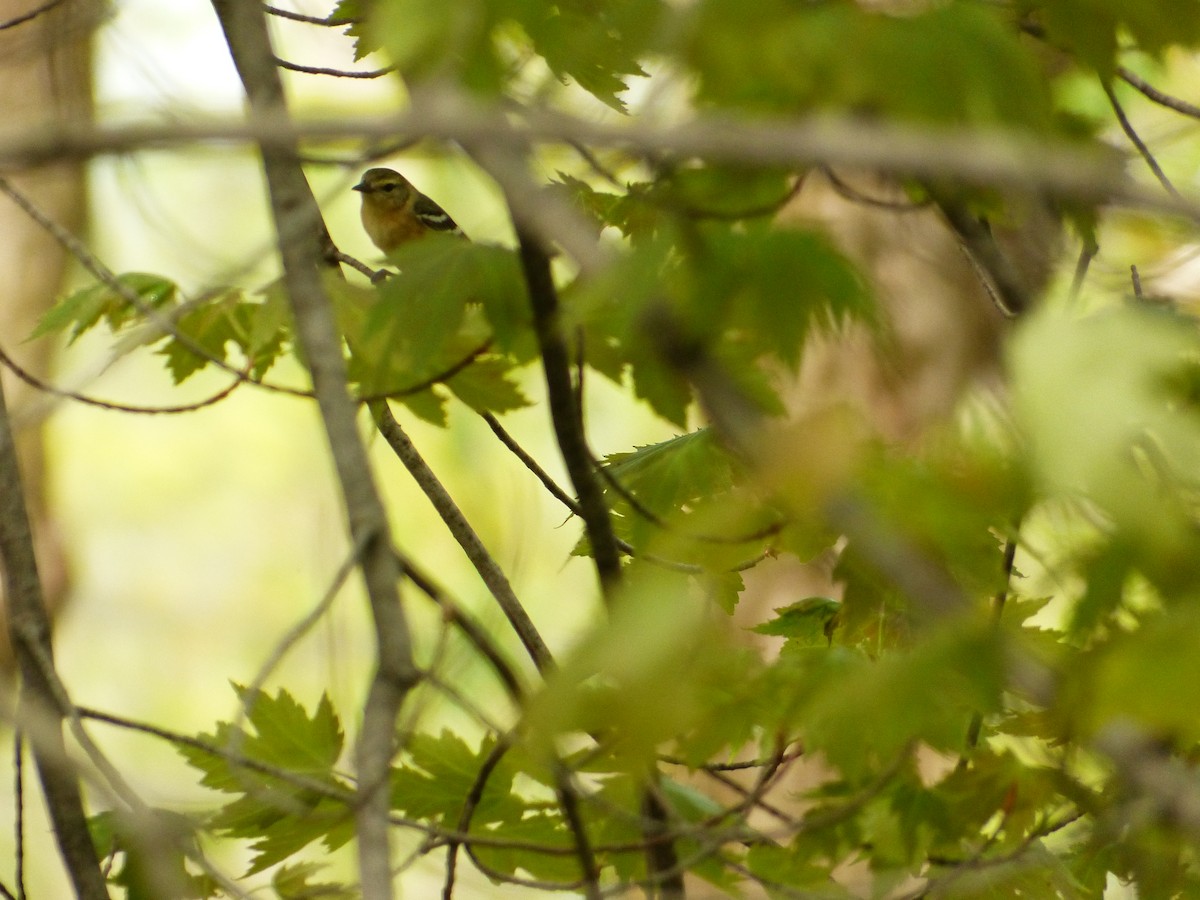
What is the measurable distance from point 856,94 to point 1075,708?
0.39 metres

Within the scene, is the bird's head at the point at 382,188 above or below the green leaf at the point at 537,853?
below

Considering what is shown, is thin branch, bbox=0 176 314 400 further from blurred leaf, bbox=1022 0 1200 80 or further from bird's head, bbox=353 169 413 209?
bird's head, bbox=353 169 413 209

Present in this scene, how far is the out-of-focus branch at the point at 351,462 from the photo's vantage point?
2.67 feet

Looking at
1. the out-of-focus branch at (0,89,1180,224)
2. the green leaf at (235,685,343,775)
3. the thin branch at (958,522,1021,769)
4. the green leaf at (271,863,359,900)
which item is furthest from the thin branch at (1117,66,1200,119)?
the green leaf at (271,863,359,900)

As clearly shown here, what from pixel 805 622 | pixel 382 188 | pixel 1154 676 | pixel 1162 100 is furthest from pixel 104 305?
pixel 382 188

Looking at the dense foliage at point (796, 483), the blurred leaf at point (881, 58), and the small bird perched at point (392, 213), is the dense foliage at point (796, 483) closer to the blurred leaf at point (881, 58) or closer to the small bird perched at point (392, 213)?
the blurred leaf at point (881, 58)

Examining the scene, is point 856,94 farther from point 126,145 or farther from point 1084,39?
point 126,145

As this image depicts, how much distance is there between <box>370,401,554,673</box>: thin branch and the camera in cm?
142

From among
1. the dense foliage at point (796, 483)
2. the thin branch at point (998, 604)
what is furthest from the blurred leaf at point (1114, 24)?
the thin branch at point (998, 604)

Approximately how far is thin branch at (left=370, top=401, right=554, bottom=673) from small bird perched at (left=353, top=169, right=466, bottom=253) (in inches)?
57.8

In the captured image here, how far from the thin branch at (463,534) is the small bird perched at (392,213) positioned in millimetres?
1469

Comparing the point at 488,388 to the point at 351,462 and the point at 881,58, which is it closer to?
the point at 351,462

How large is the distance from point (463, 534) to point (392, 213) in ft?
5.94

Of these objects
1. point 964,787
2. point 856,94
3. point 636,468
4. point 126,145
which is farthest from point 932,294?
point 126,145
